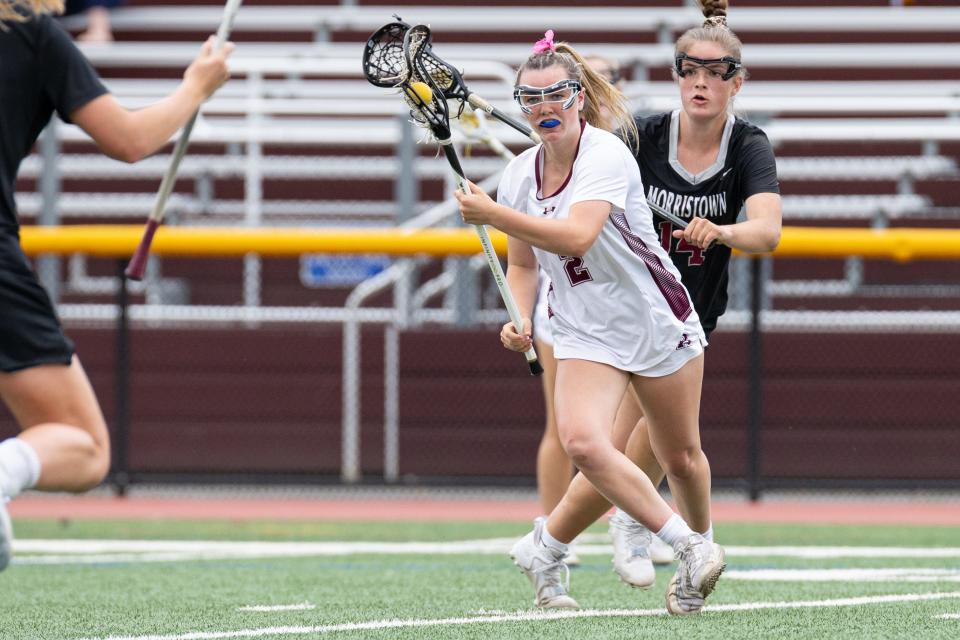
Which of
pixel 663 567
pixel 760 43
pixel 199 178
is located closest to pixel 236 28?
pixel 199 178

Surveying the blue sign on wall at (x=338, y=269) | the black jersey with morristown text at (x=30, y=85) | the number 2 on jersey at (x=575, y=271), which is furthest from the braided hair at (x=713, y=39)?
the blue sign on wall at (x=338, y=269)

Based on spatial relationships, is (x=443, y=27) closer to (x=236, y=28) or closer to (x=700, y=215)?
(x=236, y=28)

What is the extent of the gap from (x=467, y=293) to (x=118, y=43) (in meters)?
6.02

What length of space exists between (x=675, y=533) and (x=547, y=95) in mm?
1416

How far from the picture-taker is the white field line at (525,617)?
4.59 m

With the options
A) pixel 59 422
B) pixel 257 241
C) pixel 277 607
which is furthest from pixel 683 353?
pixel 257 241

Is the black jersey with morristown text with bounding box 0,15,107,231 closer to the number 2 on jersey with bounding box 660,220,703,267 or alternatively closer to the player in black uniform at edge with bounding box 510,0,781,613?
the player in black uniform at edge with bounding box 510,0,781,613

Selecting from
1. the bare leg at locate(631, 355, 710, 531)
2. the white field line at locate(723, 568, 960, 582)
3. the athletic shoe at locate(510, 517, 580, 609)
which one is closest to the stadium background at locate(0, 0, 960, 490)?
the white field line at locate(723, 568, 960, 582)

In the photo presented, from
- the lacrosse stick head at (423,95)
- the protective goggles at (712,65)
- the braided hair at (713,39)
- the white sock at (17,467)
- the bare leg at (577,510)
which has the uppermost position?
the braided hair at (713,39)

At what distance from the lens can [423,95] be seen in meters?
4.72

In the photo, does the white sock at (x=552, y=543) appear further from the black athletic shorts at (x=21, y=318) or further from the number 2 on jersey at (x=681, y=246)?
the black athletic shorts at (x=21, y=318)

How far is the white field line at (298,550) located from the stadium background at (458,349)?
2.18 meters

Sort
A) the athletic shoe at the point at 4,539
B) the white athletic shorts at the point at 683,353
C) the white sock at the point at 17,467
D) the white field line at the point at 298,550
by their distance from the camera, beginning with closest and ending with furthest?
the athletic shoe at the point at 4,539 → the white sock at the point at 17,467 → the white athletic shorts at the point at 683,353 → the white field line at the point at 298,550

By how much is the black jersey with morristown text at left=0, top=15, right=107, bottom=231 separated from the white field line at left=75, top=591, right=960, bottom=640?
1415 millimetres
